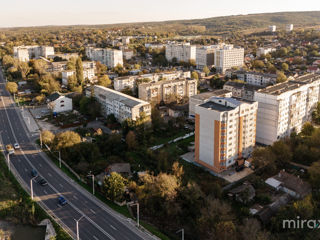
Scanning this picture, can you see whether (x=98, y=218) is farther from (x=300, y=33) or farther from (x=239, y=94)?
(x=300, y=33)

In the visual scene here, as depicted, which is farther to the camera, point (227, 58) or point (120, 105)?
point (227, 58)

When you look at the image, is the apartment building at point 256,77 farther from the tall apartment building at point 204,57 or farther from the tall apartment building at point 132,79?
the tall apartment building at point 204,57

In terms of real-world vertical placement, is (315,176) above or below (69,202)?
above

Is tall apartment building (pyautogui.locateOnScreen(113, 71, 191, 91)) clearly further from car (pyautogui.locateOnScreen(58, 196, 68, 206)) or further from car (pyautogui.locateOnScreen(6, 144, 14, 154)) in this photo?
car (pyautogui.locateOnScreen(58, 196, 68, 206))

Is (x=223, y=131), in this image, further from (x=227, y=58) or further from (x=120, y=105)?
(x=227, y=58)

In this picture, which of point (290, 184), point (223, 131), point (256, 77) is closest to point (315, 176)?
point (290, 184)

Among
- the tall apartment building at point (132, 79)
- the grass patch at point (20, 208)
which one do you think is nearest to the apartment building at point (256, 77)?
the tall apartment building at point (132, 79)
